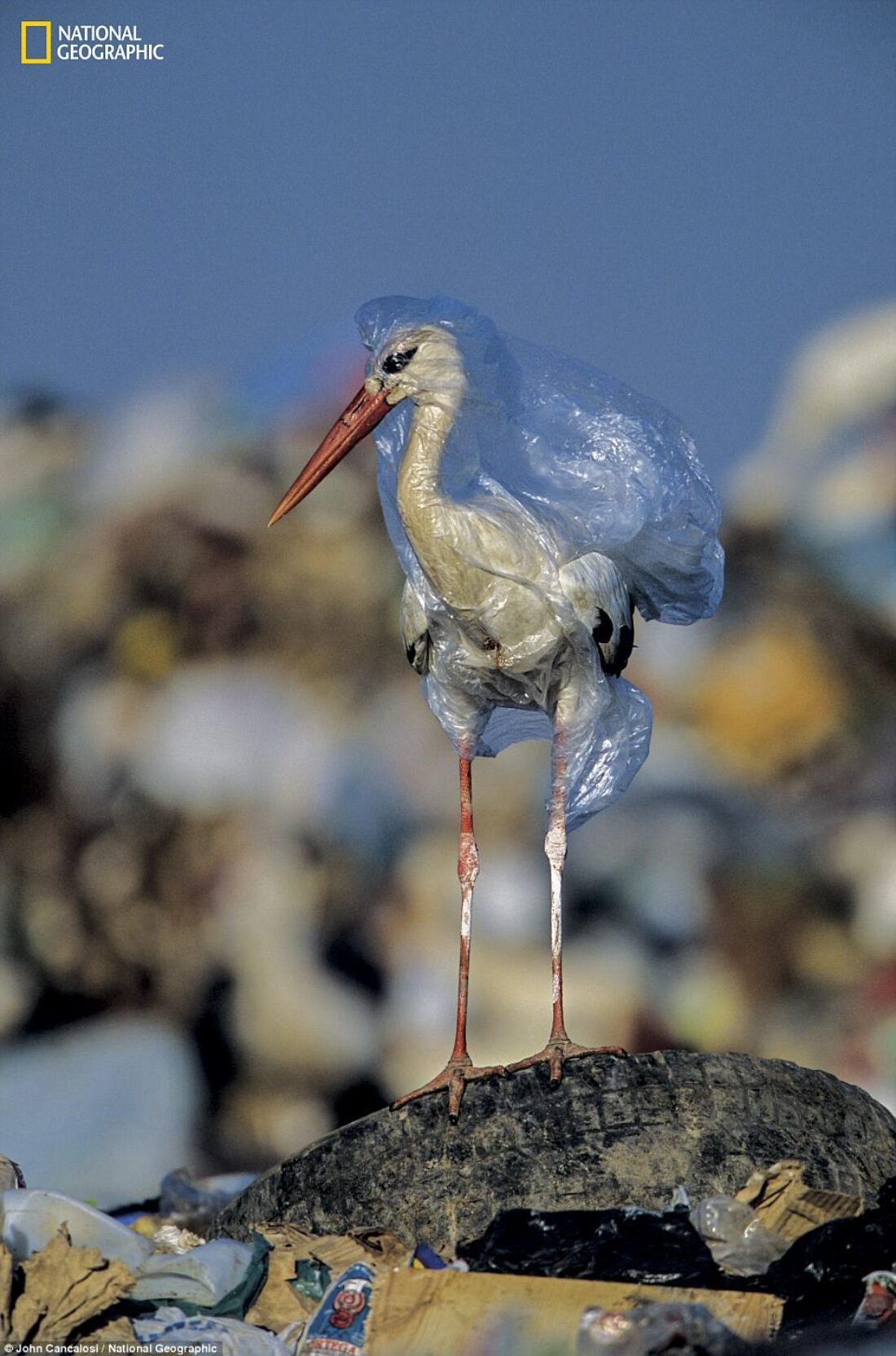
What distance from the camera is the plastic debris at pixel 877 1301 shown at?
9.84 feet

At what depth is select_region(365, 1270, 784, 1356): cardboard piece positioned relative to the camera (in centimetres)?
287

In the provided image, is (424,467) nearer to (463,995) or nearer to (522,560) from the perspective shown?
(522,560)

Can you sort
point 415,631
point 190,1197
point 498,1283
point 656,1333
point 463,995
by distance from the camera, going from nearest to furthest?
1. point 656,1333
2. point 498,1283
3. point 463,995
4. point 415,631
5. point 190,1197

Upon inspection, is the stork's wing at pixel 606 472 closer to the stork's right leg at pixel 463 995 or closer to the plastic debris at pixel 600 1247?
the stork's right leg at pixel 463 995

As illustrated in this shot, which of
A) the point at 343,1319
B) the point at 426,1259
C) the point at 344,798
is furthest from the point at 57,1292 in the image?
the point at 344,798

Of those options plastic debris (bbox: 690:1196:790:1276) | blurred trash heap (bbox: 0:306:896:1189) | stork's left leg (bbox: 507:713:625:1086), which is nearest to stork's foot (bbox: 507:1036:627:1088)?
stork's left leg (bbox: 507:713:625:1086)

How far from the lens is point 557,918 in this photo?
4082 mm

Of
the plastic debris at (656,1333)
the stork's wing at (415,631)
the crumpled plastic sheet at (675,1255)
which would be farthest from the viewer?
the stork's wing at (415,631)

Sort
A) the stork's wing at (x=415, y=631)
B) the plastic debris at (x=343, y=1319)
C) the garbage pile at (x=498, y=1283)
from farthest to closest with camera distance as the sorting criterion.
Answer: the stork's wing at (x=415, y=631), the plastic debris at (x=343, y=1319), the garbage pile at (x=498, y=1283)

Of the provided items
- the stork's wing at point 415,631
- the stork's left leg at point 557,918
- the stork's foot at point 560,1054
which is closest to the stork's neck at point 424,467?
the stork's wing at point 415,631

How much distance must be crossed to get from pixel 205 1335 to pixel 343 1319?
Result: 24cm

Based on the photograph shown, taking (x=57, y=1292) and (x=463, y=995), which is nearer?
(x=57, y=1292)

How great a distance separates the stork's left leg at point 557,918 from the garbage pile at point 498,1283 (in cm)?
46

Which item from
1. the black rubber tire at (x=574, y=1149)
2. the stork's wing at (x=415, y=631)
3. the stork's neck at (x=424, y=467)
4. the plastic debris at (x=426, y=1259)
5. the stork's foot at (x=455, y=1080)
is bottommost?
the plastic debris at (x=426, y=1259)
